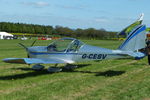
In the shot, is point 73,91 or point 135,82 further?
point 135,82

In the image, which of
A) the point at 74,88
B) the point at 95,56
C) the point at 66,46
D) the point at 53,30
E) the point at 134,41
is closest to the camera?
the point at 74,88

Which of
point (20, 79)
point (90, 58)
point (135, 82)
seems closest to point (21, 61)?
point (20, 79)

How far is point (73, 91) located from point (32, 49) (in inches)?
183

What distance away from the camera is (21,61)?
9.78 metres

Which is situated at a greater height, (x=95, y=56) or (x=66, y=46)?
(x=66, y=46)

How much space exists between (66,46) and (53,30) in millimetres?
136187

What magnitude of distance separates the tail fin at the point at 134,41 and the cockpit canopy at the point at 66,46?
6.31ft

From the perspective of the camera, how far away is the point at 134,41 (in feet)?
37.3

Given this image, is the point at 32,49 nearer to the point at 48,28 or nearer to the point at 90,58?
the point at 90,58

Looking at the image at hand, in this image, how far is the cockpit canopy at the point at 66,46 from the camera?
11.2 metres

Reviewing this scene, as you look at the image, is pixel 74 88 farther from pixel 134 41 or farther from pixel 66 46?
pixel 134 41

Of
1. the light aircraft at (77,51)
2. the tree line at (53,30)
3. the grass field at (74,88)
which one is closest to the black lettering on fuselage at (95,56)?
the light aircraft at (77,51)

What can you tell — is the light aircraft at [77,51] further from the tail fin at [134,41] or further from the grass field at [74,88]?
the grass field at [74,88]

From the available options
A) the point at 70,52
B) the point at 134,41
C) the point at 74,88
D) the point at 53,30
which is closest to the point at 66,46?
the point at 70,52
